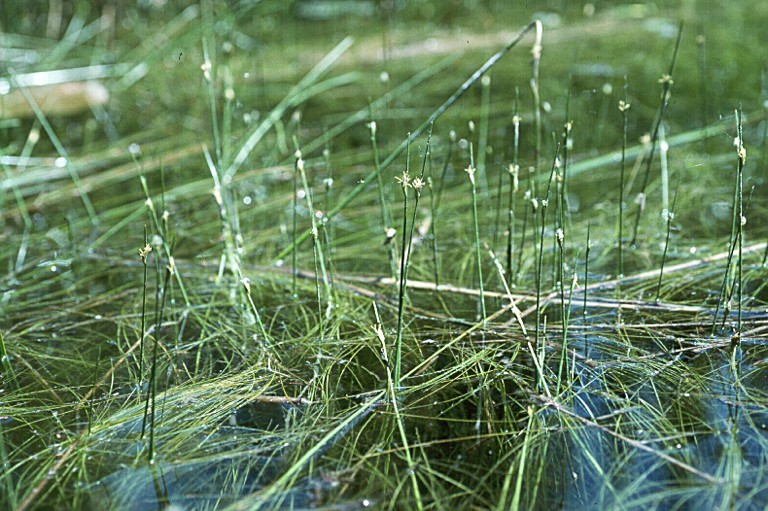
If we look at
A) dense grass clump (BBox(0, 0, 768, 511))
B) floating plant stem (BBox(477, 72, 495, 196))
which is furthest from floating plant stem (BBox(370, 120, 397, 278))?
floating plant stem (BBox(477, 72, 495, 196))

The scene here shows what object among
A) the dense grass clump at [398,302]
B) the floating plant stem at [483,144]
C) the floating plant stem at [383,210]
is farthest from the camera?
the floating plant stem at [483,144]

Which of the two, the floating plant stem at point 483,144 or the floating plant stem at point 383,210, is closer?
the floating plant stem at point 383,210

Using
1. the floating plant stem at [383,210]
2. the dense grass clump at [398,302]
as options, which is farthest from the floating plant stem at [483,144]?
the floating plant stem at [383,210]

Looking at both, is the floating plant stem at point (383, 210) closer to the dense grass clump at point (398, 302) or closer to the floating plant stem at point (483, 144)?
the dense grass clump at point (398, 302)

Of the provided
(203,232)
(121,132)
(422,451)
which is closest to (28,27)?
(121,132)

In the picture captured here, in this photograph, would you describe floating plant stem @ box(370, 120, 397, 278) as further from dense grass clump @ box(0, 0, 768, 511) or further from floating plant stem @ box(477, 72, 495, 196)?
floating plant stem @ box(477, 72, 495, 196)

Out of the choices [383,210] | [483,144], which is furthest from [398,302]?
[483,144]

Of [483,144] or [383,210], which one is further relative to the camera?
[483,144]

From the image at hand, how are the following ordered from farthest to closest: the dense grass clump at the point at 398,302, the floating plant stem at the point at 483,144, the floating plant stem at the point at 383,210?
the floating plant stem at the point at 483,144
the floating plant stem at the point at 383,210
the dense grass clump at the point at 398,302

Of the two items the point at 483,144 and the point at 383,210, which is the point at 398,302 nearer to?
the point at 383,210

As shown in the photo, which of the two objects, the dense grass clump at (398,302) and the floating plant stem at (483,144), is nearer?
the dense grass clump at (398,302)
